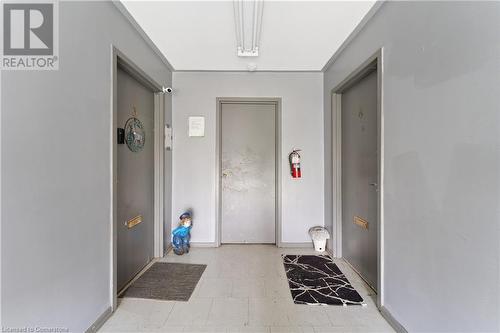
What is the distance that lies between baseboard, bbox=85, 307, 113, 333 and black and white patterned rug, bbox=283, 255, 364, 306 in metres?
1.42

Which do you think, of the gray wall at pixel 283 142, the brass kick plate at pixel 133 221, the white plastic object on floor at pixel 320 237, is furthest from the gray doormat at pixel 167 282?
the white plastic object on floor at pixel 320 237

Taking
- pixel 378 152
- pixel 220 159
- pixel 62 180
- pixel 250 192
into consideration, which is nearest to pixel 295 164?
pixel 250 192

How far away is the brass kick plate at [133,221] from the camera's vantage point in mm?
2211

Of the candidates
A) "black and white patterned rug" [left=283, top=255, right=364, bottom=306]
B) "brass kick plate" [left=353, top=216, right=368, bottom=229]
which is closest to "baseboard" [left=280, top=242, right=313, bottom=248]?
"black and white patterned rug" [left=283, top=255, right=364, bottom=306]

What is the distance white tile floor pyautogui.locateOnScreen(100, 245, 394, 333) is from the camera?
1641mm

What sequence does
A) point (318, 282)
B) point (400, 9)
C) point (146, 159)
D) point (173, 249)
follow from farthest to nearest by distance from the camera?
point (173, 249) → point (146, 159) → point (318, 282) → point (400, 9)

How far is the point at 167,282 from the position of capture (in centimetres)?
224

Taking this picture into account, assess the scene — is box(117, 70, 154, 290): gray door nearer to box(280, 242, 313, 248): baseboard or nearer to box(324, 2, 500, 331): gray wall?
box(280, 242, 313, 248): baseboard

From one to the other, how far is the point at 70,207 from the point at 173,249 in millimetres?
1823

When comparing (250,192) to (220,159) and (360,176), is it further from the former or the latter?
(360,176)

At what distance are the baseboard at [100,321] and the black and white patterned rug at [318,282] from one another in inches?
55.9

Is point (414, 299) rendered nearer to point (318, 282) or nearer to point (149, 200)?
point (318, 282)

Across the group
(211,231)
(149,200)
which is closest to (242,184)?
(211,231)

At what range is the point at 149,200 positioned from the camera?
8.78 ft
